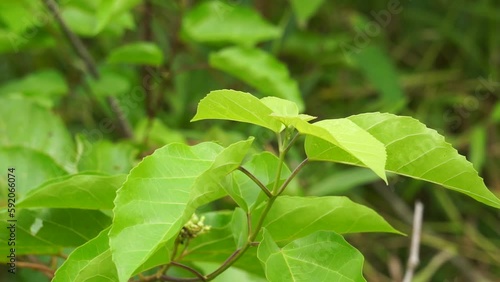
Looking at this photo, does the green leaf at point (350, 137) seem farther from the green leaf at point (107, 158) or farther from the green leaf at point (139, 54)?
the green leaf at point (139, 54)

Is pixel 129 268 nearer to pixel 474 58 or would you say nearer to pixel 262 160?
pixel 262 160

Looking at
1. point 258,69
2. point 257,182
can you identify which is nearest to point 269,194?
point 257,182

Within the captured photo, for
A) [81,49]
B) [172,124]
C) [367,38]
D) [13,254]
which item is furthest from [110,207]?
[367,38]

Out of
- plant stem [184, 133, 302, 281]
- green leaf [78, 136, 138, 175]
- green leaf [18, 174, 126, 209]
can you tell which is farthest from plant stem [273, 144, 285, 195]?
green leaf [78, 136, 138, 175]

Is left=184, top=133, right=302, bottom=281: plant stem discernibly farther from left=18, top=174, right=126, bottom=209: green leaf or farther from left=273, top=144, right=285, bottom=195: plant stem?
left=18, top=174, right=126, bottom=209: green leaf

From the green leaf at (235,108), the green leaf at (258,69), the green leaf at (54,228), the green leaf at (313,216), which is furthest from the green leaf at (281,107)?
the green leaf at (258,69)

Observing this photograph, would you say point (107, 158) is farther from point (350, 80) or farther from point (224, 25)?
point (350, 80)
